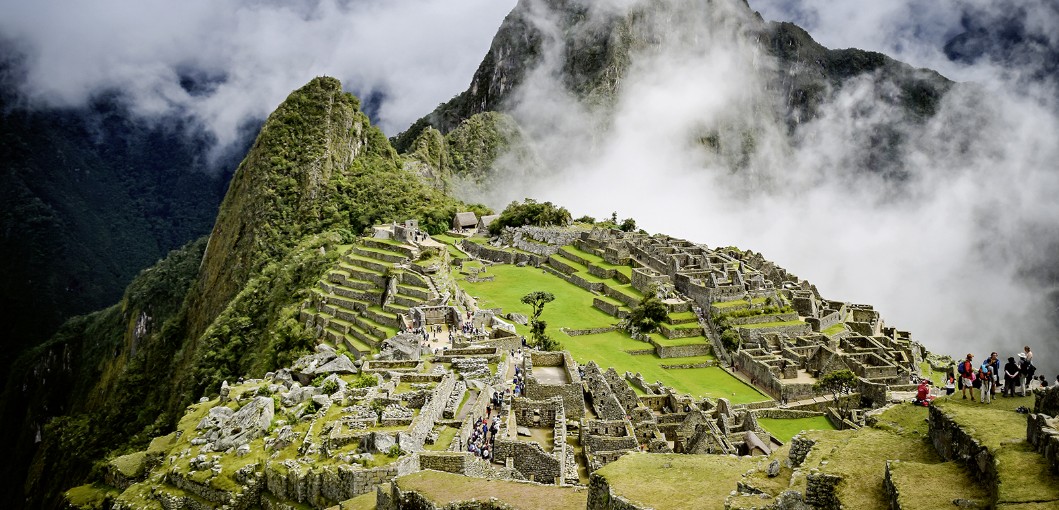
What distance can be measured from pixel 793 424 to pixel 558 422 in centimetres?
2479

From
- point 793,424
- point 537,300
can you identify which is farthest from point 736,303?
point 793,424

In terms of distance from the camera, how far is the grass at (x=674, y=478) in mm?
13461

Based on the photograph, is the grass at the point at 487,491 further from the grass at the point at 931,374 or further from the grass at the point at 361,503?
the grass at the point at 931,374

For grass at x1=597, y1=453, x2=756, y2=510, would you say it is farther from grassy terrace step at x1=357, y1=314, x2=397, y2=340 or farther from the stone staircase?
grassy terrace step at x1=357, y1=314, x2=397, y2=340

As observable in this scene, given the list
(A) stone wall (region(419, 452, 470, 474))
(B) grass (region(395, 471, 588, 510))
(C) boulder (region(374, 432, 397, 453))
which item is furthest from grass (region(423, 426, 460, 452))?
(B) grass (region(395, 471, 588, 510))

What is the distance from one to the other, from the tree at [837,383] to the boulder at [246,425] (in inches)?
1383

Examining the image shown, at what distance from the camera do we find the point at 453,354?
2941cm

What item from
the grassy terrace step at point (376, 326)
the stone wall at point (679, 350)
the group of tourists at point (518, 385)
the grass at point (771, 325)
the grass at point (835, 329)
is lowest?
the group of tourists at point (518, 385)

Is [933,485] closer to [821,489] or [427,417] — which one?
[821,489]

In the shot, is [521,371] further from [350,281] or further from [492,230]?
[492,230]

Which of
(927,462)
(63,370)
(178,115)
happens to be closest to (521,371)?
(927,462)

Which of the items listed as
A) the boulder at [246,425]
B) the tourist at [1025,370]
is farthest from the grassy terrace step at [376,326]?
the tourist at [1025,370]

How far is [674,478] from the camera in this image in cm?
1460

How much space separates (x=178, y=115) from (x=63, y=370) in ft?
288
